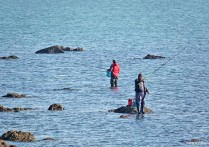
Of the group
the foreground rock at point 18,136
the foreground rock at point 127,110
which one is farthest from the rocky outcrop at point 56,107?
the foreground rock at point 18,136

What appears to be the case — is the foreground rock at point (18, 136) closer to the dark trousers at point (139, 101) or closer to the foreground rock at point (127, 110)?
the dark trousers at point (139, 101)

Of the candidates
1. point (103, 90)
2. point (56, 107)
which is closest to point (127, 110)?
point (56, 107)

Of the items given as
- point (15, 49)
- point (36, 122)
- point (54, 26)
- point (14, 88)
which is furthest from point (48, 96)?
point (54, 26)

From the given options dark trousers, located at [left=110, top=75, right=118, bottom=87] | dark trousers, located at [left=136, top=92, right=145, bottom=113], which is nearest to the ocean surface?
dark trousers, located at [left=136, top=92, right=145, bottom=113]

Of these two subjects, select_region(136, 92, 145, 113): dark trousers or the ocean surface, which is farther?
select_region(136, 92, 145, 113): dark trousers

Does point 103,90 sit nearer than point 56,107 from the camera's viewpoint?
No

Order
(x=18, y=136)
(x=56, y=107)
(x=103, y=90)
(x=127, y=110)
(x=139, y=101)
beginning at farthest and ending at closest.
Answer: (x=103, y=90) → (x=56, y=107) → (x=127, y=110) → (x=139, y=101) → (x=18, y=136)

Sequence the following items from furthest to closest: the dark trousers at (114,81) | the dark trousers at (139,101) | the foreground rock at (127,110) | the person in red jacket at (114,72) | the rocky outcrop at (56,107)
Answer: the dark trousers at (114,81) < the person in red jacket at (114,72) < the rocky outcrop at (56,107) < the foreground rock at (127,110) < the dark trousers at (139,101)

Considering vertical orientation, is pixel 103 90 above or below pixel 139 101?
above

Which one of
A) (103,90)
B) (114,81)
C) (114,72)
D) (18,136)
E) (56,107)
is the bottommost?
(18,136)

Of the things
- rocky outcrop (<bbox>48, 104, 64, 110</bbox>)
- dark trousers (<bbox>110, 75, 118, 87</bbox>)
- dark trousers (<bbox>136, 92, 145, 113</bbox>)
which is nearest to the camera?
dark trousers (<bbox>136, 92, 145, 113</bbox>)

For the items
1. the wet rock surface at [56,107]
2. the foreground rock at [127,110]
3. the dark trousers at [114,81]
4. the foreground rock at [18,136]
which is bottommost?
the foreground rock at [18,136]

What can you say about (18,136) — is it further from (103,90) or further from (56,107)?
(103,90)

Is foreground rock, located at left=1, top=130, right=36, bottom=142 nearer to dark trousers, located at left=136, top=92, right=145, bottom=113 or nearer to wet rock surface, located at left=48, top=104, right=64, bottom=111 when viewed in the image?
dark trousers, located at left=136, top=92, right=145, bottom=113
